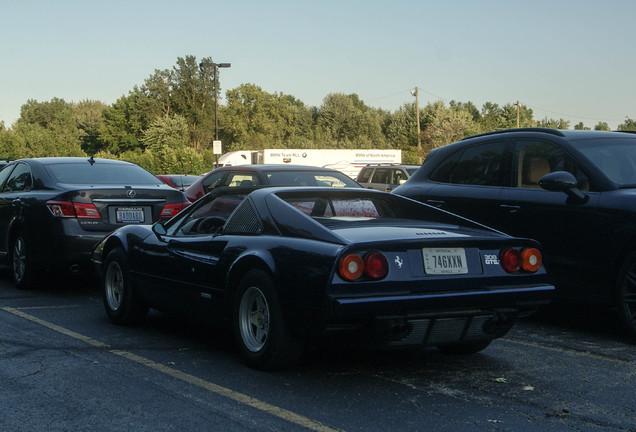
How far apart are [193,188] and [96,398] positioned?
1221 cm

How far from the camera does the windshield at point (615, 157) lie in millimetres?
7156

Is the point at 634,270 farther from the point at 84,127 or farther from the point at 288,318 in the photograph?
the point at 84,127

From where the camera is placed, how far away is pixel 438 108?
99812mm

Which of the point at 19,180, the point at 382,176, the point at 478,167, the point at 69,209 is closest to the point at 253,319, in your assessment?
the point at 478,167

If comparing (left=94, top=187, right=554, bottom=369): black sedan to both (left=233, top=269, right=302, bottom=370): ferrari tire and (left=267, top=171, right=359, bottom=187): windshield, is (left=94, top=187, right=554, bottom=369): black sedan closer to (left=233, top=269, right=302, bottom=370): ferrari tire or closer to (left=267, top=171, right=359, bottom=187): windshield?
(left=233, top=269, right=302, bottom=370): ferrari tire

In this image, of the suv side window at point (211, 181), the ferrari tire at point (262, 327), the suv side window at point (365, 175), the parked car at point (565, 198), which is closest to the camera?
the ferrari tire at point (262, 327)

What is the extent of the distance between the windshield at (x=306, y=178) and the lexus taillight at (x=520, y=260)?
284 inches

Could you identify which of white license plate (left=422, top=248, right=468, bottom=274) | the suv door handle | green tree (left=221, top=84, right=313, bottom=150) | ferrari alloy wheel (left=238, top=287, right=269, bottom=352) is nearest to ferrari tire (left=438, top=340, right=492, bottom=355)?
white license plate (left=422, top=248, right=468, bottom=274)

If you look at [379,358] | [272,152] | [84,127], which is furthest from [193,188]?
[84,127]

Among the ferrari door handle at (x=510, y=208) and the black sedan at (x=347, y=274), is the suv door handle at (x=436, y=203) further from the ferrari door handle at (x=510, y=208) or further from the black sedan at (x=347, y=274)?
the black sedan at (x=347, y=274)

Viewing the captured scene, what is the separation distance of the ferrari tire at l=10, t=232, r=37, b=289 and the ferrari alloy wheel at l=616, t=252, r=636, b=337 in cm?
644

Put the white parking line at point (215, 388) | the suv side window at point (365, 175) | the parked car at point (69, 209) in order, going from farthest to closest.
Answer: the suv side window at point (365, 175)
the parked car at point (69, 209)
the white parking line at point (215, 388)

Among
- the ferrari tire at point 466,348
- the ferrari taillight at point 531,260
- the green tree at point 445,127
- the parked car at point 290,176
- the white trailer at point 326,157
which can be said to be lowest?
the ferrari tire at point 466,348

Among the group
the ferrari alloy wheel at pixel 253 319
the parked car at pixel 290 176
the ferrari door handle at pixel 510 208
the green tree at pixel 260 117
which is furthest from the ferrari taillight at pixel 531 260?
the green tree at pixel 260 117
